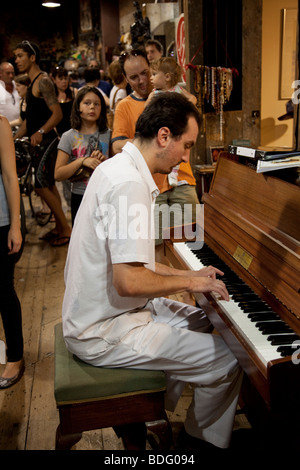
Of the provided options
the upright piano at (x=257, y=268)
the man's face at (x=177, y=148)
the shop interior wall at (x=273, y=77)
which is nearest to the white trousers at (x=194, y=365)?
the upright piano at (x=257, y=268)

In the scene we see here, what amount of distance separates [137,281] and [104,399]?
18.2 inches

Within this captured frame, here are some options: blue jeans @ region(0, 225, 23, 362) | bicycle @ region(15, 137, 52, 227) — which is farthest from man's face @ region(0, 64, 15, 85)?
blue jeans @ region(0, 225, 23, 362)

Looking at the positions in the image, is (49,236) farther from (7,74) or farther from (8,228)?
(8,228)

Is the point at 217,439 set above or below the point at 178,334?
below

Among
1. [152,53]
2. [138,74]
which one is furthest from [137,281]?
[152,53]

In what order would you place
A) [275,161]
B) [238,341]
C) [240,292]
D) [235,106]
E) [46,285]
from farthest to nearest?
[235,106] → [46,285] → [275,161] → [240,292] → [238,341]

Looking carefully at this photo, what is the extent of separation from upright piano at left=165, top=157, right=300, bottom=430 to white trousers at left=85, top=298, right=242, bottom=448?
114 mm

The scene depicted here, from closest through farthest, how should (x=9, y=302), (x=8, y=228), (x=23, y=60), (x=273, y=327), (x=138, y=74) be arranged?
(x=273, y=327)
(x=8, y=228)
(x=9, y=302)
(x=138, y=74)
(x=23, y=60)

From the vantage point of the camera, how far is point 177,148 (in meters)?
1.70

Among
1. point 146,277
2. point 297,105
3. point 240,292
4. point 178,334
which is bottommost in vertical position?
point 178,334

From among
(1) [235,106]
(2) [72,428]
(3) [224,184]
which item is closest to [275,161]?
(3) [224,184]

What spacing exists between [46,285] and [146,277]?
111 inches

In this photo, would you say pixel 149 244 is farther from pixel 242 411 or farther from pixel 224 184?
pixel 242 411

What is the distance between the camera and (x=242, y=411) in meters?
2.30
